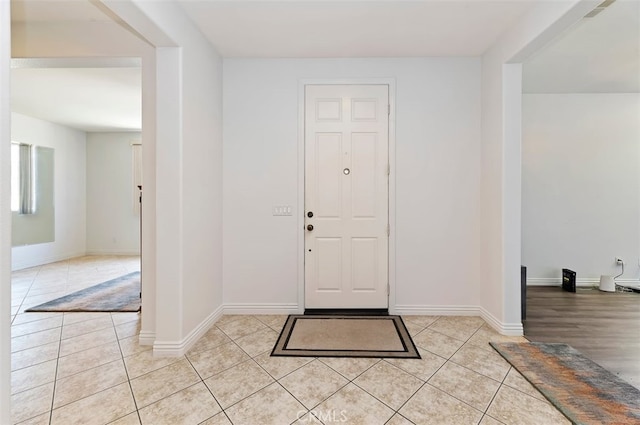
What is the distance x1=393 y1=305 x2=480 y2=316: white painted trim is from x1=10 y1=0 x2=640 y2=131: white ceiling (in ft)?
8.84

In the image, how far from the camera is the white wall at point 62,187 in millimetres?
5484

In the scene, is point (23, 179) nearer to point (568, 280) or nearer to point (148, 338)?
point (148, 338)

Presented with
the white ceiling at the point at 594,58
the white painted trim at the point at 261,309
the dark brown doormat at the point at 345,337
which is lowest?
the dark brown doormat at the point at 345,337

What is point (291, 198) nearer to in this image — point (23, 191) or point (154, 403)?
point (154, 403)

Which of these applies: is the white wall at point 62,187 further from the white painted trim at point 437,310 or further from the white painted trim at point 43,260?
the white painted trim at point 437,310

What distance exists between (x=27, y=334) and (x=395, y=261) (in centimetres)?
366

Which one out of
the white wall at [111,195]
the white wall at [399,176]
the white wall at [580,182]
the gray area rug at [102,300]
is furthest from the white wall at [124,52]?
the white wall at [580,182]

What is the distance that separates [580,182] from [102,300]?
683cm

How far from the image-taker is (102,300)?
3652 mm

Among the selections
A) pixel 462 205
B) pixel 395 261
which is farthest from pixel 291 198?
pixel 462 205

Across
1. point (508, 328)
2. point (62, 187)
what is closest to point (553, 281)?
point (508, 328)

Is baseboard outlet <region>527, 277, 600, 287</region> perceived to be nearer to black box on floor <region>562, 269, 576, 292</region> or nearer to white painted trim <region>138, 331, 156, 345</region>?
black box on floor <region>562, 269, 576, 292</region>

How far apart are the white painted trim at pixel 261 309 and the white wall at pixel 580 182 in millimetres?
3548

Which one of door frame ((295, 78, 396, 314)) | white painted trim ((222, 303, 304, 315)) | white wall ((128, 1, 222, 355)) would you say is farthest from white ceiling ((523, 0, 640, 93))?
white painted trim ((222, 303, 304, 315))
